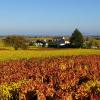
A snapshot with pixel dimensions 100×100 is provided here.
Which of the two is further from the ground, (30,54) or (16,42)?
(30,54)

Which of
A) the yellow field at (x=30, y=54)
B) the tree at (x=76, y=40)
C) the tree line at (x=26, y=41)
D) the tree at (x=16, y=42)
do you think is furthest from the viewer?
the tree at (x=76, y=40)

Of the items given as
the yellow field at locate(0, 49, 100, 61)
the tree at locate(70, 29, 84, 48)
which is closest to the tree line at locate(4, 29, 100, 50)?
the tree at locate(70, 29, 84, 48)

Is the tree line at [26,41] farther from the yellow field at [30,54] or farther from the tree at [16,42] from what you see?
the yellow field at [30,54]

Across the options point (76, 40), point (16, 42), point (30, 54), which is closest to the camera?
point (30, 54)

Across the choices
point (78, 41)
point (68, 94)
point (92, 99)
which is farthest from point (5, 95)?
point (78, 41)

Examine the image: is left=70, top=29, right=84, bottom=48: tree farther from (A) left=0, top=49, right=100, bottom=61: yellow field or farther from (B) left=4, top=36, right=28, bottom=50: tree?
(A) left=0, top=49, right=100, bottom=61: yellow field

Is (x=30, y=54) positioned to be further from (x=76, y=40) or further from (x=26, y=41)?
(x=76, y=40)

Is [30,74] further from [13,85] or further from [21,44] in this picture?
[21,44]

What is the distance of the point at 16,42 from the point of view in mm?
104750

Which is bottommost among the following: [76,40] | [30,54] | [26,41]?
[76,40]

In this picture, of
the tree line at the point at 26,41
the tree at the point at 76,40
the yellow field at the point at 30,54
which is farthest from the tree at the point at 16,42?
the yellow field at the point at 30,54

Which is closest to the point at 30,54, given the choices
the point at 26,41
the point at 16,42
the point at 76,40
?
the point at 16,42

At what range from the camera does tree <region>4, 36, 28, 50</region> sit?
335 ft

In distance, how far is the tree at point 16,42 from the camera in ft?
335
